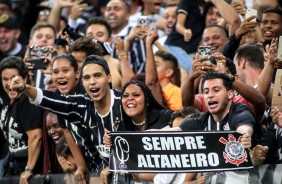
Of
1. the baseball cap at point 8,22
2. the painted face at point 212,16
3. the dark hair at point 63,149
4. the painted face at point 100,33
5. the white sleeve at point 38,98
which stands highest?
the baseball cap at point 8,22

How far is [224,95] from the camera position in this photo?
10414 millimetres

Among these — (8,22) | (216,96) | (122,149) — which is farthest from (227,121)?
(8,22)

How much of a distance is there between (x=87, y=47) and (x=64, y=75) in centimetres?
58

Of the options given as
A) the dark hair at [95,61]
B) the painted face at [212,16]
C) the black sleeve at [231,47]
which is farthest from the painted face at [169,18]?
the dark hair at [95,61]

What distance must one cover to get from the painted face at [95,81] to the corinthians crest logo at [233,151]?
180 cm

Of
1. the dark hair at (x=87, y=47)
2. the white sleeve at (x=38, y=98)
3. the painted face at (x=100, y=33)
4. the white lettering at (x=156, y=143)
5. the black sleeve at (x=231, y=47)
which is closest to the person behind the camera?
the white lettering at (x=156, y=143)

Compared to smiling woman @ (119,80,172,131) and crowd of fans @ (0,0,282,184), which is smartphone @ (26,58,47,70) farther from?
smiling woman @ (119,80,172,131)

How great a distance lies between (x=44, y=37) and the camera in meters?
Answer: 15.0

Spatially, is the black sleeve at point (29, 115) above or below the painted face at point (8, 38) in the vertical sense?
below

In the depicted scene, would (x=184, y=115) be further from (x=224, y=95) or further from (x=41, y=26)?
(x=41, y=26)

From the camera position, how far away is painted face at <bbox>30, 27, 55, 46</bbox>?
14930mm

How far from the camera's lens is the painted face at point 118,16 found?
15680 mm

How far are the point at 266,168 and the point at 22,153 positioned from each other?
10.6 feet

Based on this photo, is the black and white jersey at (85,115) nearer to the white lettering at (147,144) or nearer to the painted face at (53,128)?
the painted face at (53,128)
